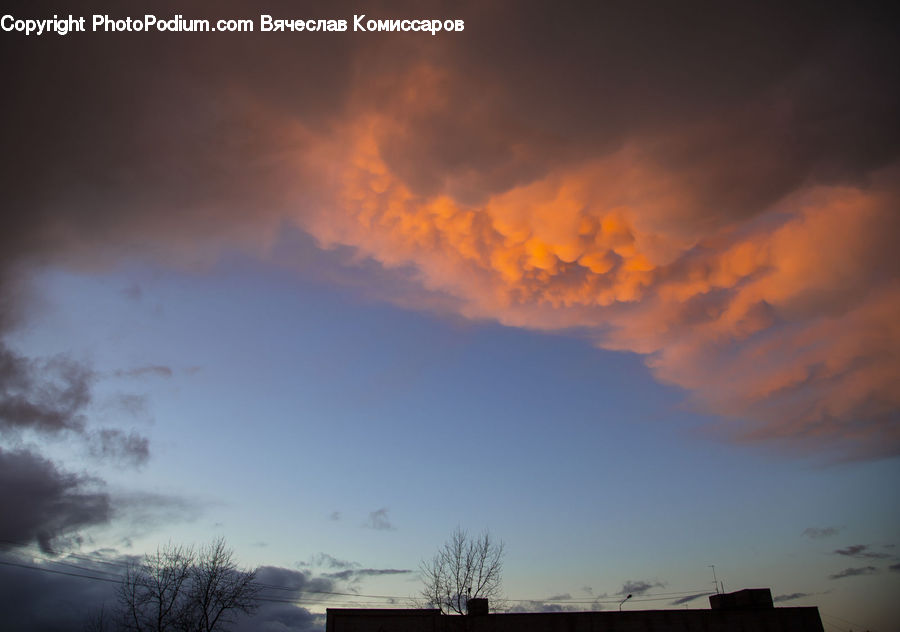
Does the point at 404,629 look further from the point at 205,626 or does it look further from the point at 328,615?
the point at 205,626

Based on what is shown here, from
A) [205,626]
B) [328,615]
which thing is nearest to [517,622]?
[328,615]

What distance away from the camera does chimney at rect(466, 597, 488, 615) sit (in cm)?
4908

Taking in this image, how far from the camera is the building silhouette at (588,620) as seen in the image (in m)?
47.4

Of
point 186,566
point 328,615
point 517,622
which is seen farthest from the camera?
point 186,566

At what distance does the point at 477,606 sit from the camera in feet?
162

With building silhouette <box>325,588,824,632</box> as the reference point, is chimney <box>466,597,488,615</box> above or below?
above

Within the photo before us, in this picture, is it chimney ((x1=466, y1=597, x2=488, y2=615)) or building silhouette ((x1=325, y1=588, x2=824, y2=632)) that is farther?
chimney ((x1=466, y1=597, x2=488, y2=615))

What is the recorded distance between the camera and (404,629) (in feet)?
155

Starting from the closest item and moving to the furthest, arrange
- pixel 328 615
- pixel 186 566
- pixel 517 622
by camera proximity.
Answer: pixel 328 615 → pixel 517 622 → pixel 186 566

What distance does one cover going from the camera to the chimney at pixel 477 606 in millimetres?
49084

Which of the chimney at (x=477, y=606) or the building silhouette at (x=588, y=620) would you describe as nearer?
the building silhouette at (x=588, y=620)

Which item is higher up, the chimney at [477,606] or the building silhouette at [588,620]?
the chimney at [477,606]

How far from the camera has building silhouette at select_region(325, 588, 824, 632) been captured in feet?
155

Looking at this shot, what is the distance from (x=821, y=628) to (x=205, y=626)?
55978mm
